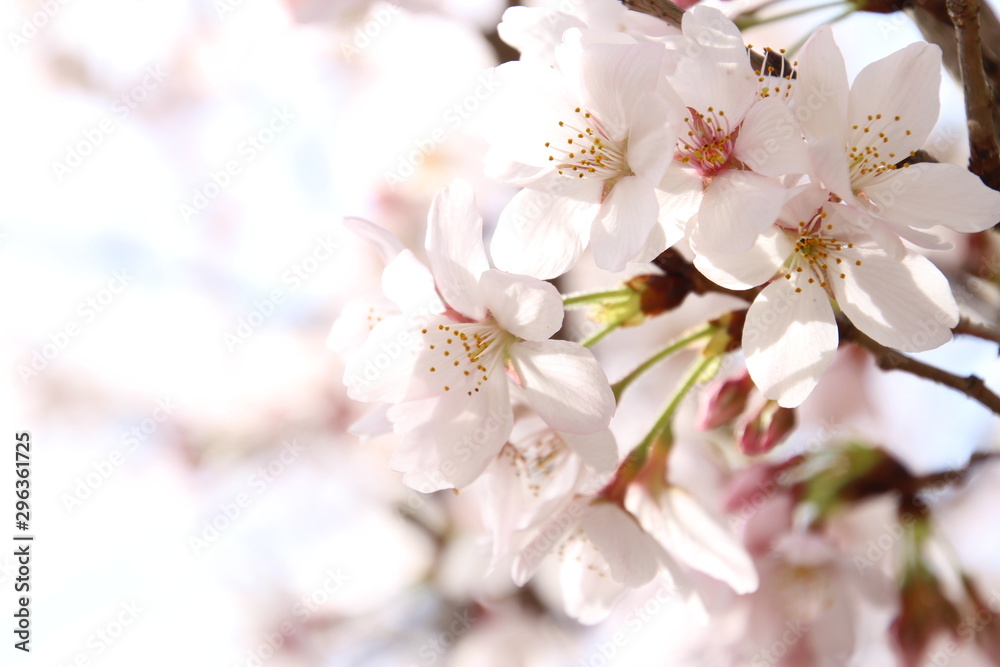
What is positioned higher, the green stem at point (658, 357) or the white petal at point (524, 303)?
the white petal at point (524, 303)

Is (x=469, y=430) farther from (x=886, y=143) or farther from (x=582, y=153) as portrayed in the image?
(x=886, y=143)

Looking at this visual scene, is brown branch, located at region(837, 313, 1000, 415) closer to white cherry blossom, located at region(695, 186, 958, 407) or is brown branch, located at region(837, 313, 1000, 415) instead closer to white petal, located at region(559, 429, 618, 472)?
white cherry blossom, located at region(695, 186, 958, 407)

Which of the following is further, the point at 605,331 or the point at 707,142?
the point at 605,331

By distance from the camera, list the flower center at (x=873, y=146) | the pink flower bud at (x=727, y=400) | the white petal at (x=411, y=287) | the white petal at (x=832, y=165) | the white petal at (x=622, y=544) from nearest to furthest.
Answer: the white petal at (x=832, y=165), the flower center at (x=873, y=146), the white petal at (x=411, y=287), the white petal at (x=622, y=544), the pink flower bud at (x=727, y=400)

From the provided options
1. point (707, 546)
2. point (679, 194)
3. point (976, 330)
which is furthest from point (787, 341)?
point (707, 546)

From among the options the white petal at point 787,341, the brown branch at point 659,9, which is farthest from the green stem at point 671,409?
the brown branch at point 659,9

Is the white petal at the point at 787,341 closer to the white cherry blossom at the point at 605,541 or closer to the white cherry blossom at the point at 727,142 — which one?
the white cherry blossom at the point at 727,142

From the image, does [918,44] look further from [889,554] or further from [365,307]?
[889,554]

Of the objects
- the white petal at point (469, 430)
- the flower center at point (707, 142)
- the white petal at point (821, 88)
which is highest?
the white petal at point (821, 88)
